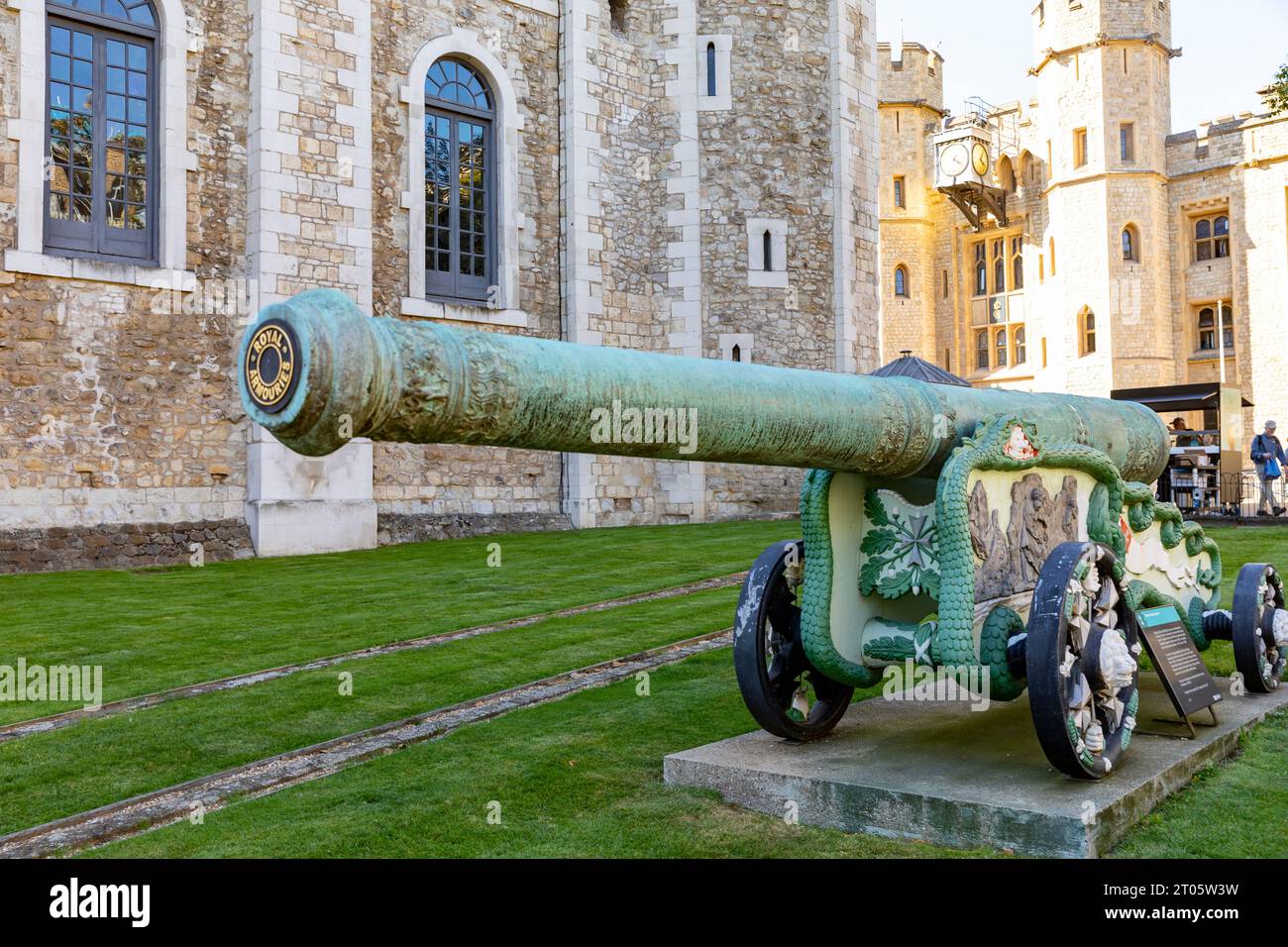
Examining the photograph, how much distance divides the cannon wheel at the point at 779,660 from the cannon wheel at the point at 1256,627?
1.96m

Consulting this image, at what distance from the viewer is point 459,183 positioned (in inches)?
675

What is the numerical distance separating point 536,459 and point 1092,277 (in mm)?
25289

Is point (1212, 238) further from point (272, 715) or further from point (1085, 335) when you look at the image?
point (272, 715)

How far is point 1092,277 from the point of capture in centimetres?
3628

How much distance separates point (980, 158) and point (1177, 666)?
126ft

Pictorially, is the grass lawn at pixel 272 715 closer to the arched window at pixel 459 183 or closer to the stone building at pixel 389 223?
the stone building at pixel 389 223

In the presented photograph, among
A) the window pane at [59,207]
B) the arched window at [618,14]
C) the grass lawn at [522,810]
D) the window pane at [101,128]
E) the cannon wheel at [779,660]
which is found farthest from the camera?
the arched window at [618,14]

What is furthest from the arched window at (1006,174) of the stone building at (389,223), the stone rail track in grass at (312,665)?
the stone rail track in grass at (312,665)

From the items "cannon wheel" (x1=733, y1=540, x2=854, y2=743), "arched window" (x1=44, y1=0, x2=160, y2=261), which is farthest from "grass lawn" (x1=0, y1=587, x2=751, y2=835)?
"arched window" (x1=44, y1=0, x2=160, y2=261)

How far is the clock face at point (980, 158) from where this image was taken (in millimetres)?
39428

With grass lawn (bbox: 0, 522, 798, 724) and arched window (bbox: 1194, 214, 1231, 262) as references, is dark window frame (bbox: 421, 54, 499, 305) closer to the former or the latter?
grass lawn (bbox: 0, 522, 798, 724)
